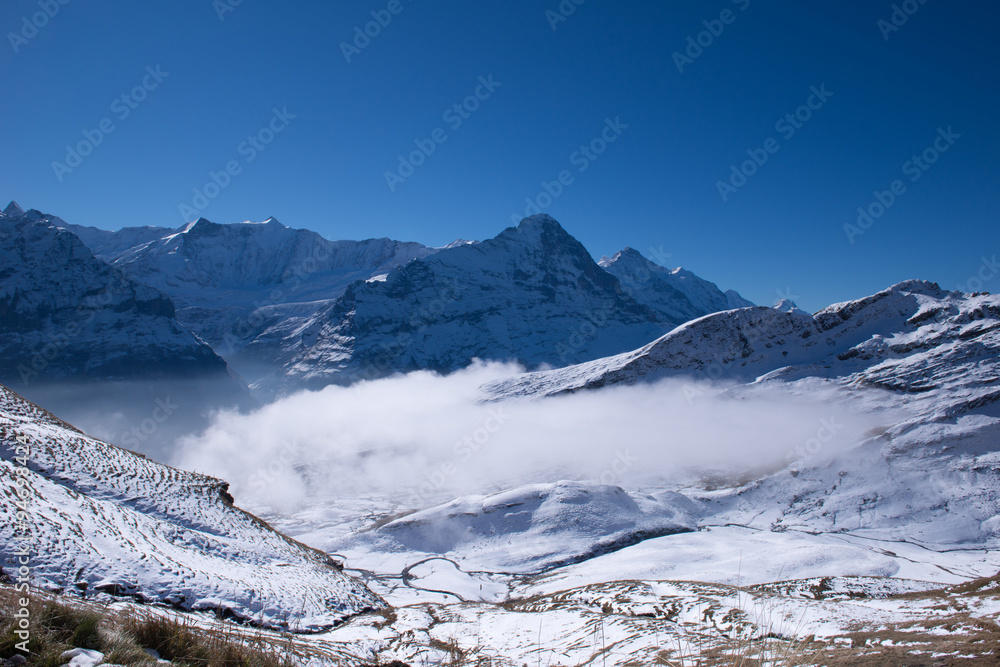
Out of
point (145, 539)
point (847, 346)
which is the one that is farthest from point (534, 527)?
point (847, 346)

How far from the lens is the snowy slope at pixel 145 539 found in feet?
38.7

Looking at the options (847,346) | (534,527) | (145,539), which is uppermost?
(847,346)

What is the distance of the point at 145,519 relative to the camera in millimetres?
16984

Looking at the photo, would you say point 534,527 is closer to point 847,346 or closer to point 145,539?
point 145,539

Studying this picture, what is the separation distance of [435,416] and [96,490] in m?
149

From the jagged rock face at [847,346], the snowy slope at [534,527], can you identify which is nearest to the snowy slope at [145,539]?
the snowy slope at [534,527]

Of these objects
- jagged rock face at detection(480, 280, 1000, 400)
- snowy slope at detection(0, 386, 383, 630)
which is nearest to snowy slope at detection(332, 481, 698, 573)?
snowy slope at detection(0, 386, 383, 630)

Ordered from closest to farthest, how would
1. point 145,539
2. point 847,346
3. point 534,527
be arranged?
point 145,539
point 534,527
point 847,346

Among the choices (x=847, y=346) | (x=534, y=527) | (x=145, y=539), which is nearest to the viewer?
(x=145, y=539)

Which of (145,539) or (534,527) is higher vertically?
(145,539)

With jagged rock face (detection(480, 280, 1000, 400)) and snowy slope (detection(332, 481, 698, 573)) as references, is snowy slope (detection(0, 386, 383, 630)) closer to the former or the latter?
snowy slope (detection(332, 481, 698, 573))

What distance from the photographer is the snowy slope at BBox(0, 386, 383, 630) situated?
11781mm

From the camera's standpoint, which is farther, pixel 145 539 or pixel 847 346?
pixel 847 346

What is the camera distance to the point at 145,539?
15195mm
